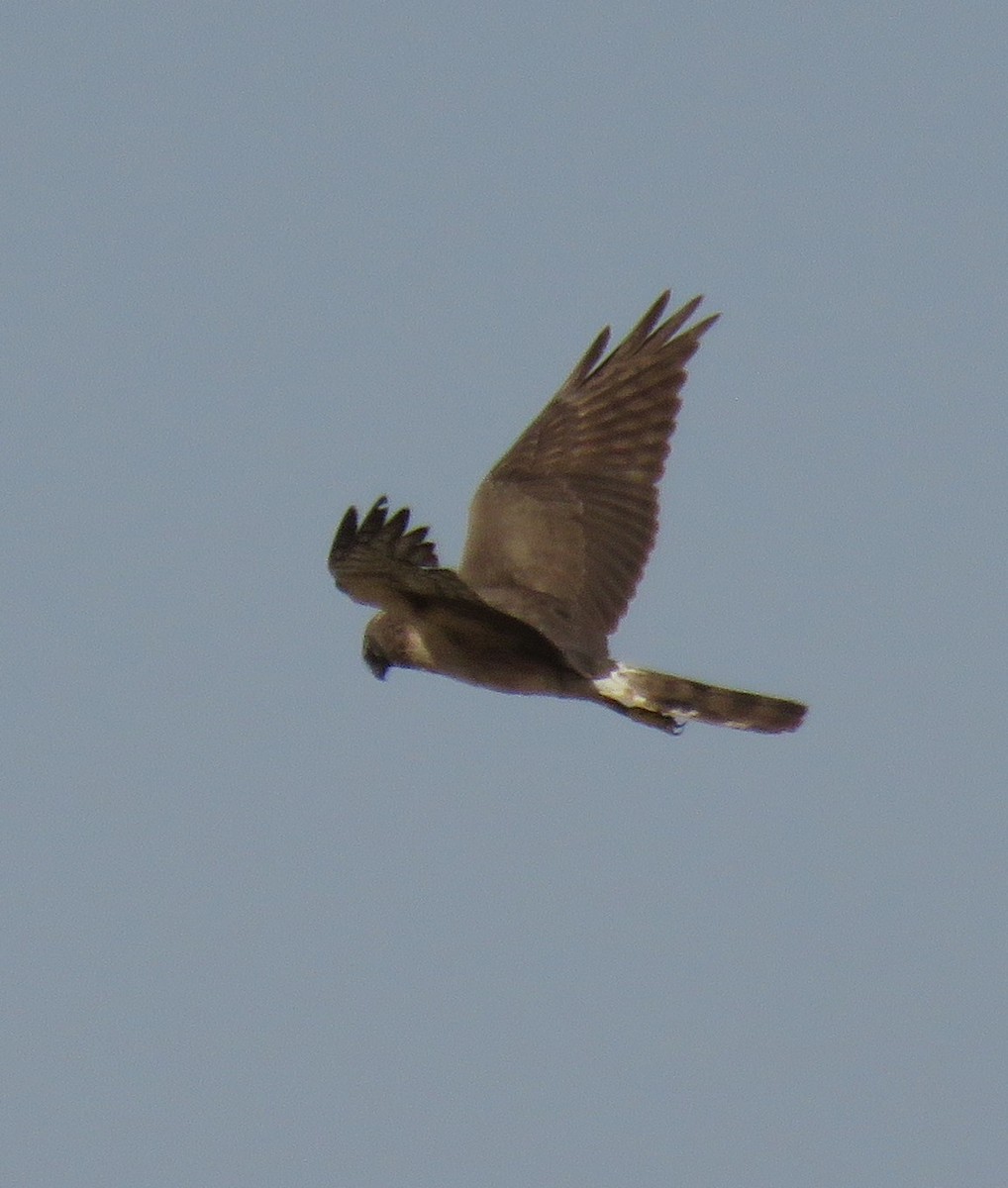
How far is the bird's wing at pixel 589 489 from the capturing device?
36.0 feet

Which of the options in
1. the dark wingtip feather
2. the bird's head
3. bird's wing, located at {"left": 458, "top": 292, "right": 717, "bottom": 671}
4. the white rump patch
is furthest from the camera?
bird's wing, located at {"left": 458, "top": 292, "right": 717, "bottom": 671}

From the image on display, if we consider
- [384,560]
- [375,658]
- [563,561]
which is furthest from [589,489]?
[384,560]

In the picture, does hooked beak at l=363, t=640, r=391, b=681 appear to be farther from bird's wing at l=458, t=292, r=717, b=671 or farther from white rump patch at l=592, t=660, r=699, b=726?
white rump patch at l=592, t=660, r=699, b=726

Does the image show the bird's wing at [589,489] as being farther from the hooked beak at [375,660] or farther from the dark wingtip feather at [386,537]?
the dark wingtip feather at [386,537]

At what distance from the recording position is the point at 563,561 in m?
11.1

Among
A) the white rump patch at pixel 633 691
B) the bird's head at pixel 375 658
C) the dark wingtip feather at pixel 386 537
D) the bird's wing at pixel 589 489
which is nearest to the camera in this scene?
the dark wingtip feather at pixel 386 537

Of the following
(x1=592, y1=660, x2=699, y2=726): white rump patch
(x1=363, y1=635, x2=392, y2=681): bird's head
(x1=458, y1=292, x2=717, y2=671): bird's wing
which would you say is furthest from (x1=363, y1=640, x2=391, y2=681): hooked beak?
(x1=592, y1=660, x2=699, y2=726): white rump patch

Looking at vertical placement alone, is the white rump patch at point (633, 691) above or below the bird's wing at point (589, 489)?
below


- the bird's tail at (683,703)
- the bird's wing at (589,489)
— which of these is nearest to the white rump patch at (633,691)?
the bird's tail at (683,703)

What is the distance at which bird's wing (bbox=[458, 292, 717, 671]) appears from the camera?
10984mm

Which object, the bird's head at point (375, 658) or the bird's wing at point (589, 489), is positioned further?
the bird's wing at point (589, 489)

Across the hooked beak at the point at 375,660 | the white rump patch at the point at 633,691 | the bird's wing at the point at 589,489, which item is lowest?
the white rump patch at the point at 633,691

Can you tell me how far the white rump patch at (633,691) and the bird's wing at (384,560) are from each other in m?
1.11

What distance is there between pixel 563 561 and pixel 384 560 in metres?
2.25
